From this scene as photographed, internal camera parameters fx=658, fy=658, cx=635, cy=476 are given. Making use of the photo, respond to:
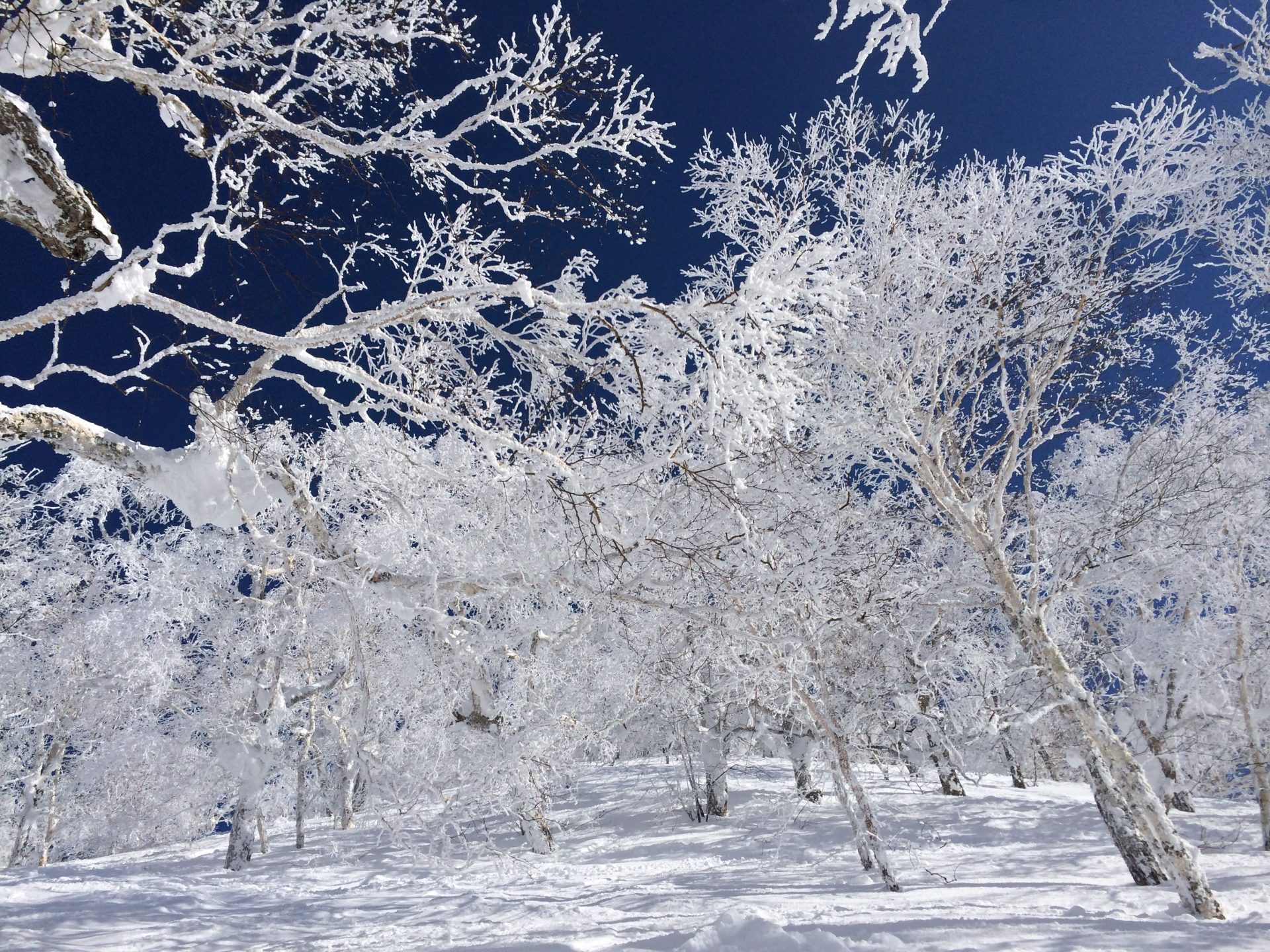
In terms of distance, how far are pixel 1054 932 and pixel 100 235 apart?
24.7 feet

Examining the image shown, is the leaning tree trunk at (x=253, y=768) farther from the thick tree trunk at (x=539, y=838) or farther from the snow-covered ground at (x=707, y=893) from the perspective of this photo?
the thick tree trunk at (x=539, y=838)

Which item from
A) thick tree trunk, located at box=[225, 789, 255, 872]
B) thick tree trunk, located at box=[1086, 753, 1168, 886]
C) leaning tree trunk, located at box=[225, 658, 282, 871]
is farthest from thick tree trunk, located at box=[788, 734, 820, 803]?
thick tree trunk, located at box=[225, 789, 255, 872]

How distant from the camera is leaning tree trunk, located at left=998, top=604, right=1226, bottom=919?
5.84m

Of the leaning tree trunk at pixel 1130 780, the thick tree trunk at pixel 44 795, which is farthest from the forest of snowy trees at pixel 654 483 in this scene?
the thick tree trunk at pixel 44 795

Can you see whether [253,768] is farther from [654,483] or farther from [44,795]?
[44,795]

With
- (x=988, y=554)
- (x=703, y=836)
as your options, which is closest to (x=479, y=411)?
(x=988, y=554)

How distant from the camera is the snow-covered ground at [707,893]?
16.6 feet

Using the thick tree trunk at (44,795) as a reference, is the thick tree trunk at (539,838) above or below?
below

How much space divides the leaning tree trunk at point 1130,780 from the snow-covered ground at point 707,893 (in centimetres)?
34

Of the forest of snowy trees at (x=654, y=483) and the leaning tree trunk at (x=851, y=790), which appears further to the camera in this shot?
the leaning tree trunk at (x=851, y=790)

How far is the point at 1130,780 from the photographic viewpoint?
586 centimetres

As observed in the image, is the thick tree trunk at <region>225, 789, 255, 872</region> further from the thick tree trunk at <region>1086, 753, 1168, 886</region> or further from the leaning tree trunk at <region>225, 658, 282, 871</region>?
the thick tree trunk at <region>1086, 753, 1168, 886</region>

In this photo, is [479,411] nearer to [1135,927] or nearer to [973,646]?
[1135,927]

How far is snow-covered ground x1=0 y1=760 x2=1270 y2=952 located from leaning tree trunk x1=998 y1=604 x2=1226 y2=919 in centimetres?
34
